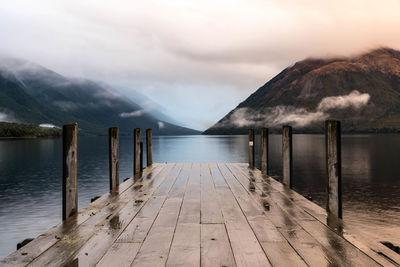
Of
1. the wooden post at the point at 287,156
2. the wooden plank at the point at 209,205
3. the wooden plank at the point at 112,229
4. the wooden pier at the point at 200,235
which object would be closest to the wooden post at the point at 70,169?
the wooden pier at the point at 200,235

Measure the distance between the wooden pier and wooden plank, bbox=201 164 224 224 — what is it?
0.08 feet

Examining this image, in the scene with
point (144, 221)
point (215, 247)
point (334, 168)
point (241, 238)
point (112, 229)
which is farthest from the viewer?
point (334, 168)

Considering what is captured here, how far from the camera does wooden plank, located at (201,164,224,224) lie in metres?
6.85

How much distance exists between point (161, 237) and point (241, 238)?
1.29m

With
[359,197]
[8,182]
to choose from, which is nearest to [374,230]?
[359,197]

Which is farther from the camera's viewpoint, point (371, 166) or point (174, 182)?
point (371, 166)

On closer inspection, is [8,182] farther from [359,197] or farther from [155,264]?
[155,264]

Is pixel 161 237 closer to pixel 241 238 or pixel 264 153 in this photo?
pixel 241 238

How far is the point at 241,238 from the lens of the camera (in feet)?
18.1

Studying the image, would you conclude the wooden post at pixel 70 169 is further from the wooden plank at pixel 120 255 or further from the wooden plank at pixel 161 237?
the wooden plank at pixel 120 255

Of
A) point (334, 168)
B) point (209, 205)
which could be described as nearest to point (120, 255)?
point (209, 205)

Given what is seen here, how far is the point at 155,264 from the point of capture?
14.6 ft

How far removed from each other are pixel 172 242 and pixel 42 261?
6.03ft

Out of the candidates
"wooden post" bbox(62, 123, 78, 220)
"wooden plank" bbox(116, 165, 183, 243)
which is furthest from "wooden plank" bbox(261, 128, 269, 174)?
"wooden post" bbox(62, 123, 78, 220)
